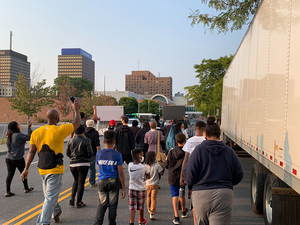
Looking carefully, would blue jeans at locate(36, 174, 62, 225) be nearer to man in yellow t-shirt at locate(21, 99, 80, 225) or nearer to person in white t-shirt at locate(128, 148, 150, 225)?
man in yellow t-shirt at locate(21, 99, 80, 225)

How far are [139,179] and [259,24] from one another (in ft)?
11.9

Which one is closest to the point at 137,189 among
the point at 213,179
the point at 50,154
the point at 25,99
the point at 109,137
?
the point at 109,137

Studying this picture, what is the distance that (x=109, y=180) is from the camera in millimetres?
4652

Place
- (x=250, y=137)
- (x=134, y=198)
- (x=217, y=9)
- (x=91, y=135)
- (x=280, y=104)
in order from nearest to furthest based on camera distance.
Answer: (x=280, y=104)
(x=134, y=198)
(x=250, y=137)
(x=91, y=135)
(x=217, y=9)

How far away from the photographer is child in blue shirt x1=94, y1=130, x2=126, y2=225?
15.0 feet

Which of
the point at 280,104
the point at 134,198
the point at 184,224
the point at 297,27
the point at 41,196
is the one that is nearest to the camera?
the point at 297,27

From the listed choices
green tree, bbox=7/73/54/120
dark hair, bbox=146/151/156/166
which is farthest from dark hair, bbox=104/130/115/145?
green tree, bbox=7/73/54/120

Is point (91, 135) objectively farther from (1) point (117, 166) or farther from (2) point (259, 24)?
(2) point (259, 24)

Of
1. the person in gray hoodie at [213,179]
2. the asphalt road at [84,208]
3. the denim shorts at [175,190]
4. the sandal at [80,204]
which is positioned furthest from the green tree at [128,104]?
the person in gray hoodie at [213,179]

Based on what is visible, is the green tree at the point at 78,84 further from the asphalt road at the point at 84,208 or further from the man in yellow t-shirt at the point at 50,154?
the man in yellow t-shirt at the point at 50,154

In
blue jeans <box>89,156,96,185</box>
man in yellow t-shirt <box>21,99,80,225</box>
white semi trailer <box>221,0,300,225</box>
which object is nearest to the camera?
white semi trailer <box>221,0,300,225</box>

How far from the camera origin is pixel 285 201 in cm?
398

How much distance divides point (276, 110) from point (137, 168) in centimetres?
246

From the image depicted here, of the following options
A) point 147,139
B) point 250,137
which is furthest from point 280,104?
point 147,139
